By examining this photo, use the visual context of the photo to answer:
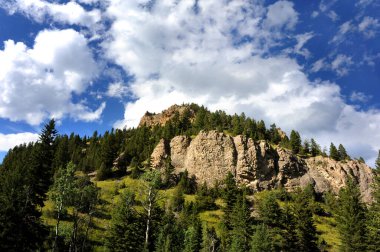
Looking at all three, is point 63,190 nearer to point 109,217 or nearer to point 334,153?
point 109,217

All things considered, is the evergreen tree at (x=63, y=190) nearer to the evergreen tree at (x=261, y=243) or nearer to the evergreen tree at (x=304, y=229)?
the evergreen tree at (x=261, y=243)

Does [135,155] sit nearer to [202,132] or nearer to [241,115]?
[202,132]

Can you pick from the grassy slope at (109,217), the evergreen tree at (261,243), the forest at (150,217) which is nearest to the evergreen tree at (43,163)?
the forest at (150,217)

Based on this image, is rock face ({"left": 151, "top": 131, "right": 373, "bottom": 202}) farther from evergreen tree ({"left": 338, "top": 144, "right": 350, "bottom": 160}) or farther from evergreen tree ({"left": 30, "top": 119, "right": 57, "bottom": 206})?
evergreen tree ({"left": 30, "top": 119, "right": 57, "bottom": 206})

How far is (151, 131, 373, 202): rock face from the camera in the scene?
132 metres

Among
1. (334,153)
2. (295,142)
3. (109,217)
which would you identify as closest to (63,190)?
(109,217)

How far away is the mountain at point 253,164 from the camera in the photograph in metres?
132

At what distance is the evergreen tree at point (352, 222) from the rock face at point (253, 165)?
2864 inches

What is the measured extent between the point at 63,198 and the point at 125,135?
142276 millimetres

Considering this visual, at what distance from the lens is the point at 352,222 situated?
173 ft

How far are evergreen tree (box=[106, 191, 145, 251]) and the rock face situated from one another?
76926mm

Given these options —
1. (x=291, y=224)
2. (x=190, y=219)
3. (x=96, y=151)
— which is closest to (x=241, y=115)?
(x=96, y=151)

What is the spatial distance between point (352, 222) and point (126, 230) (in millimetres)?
36602

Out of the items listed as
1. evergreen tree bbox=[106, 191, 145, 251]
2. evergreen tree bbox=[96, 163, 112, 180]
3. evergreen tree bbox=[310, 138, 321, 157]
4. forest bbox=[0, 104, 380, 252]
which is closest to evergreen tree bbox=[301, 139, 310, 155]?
evergreen tree bbox=[310, 138, 321, 157]
